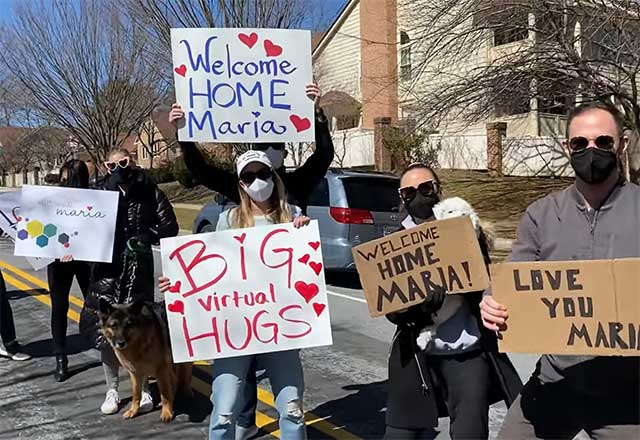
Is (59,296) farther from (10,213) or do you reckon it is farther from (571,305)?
(571,305)

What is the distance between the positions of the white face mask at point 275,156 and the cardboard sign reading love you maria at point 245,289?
0.77 metres

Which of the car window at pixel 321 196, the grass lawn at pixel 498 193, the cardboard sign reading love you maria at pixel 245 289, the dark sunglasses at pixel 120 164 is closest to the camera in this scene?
the cardboard sign reading love you maria at pixel 245 289

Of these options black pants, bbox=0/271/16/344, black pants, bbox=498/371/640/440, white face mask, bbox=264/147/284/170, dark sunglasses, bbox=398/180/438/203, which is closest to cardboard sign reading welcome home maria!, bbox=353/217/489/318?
dark sunglasses, bbox=398/180/438/203

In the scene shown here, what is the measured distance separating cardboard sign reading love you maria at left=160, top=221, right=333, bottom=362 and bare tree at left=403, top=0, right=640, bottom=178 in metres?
9.84

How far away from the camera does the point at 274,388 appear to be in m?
3.73

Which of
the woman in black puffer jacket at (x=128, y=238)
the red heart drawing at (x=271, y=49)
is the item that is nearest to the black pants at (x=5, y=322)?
the woman in black puffer jacket at (x=128, y=238)

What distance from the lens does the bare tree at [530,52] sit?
12.2 m

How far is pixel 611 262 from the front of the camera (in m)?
2.52

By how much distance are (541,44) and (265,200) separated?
34.5 feet

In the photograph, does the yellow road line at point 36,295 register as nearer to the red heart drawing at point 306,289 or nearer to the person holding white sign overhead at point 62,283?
the person holding white sign overhead at point 62,283

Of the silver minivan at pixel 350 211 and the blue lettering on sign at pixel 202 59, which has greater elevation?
the blue lettering on sign at pixel 202 59

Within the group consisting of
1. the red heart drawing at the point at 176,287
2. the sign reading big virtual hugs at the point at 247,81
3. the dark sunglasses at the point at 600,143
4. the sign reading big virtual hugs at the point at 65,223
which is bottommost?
the red heart drawing at the point at 176,287

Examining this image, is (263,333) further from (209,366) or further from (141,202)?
(209,366)

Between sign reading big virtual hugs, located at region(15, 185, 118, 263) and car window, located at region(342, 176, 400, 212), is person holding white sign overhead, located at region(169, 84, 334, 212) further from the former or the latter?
car window, located at region(342, 176, 400, 212)
